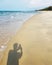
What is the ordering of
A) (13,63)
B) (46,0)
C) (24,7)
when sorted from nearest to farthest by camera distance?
(13,63) < (46,0) < (24,7)

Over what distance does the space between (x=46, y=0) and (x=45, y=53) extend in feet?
24.4

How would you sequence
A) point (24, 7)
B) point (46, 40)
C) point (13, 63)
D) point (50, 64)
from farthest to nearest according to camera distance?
1. point (24, 7)
2. point (46, 40)
3. point (50, 64)
4. point (13, 63)

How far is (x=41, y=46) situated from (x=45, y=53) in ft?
0.70

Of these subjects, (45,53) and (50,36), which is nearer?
(45,53)

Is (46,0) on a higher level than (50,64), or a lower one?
lower

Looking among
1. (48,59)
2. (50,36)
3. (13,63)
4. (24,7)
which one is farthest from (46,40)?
(24,7)

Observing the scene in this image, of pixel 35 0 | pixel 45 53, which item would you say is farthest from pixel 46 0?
pixel 45 53

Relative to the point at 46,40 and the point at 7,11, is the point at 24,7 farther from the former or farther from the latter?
the point at 46,40

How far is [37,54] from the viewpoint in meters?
1.66

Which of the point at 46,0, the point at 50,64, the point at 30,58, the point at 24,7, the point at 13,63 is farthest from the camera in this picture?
the point at 24,7

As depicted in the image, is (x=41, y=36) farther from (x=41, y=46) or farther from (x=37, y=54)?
(x=37, y=54)

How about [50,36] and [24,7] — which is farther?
[24,7]

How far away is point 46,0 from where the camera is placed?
8852 millimetres

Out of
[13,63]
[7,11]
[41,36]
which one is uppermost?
[13,63]
